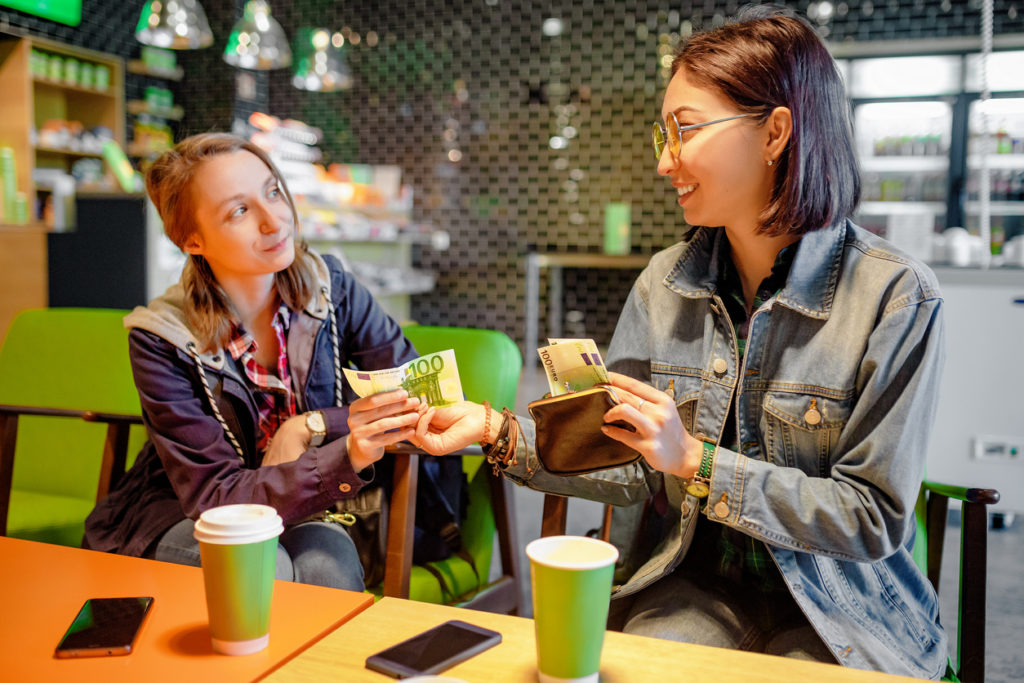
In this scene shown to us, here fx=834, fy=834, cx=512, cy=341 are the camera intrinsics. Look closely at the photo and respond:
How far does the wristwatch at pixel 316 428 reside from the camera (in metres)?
1.60

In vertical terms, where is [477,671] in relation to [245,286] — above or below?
below

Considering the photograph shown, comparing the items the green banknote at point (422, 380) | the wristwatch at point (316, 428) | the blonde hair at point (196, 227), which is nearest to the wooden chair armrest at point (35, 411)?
the blonde hair at point (196, 227)

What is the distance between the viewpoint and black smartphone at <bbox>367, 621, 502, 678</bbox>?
812 mm

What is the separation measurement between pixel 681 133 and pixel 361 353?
34.9 inches

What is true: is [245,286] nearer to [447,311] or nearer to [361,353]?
[361,353]

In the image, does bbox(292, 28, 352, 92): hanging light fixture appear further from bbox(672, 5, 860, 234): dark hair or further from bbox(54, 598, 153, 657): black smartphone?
bbox(54, 598, 153, 657): black smartphone

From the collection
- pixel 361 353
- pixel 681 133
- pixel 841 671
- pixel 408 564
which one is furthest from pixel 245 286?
pixel 841 671

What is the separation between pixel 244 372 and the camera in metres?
1.68

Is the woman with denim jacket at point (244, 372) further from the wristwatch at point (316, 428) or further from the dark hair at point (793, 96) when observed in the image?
the dark hair at point (793, 96)

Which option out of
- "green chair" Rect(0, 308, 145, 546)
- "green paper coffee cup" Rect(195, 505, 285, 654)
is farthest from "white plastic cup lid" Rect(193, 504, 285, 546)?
"green chair" Rect(0, 308, 145, 546)

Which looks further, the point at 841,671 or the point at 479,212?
the point at 479,212

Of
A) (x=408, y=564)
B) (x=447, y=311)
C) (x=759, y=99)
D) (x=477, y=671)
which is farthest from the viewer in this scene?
(x=447, y=311)

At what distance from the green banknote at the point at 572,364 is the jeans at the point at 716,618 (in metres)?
0.41

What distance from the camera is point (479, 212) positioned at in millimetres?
7598
